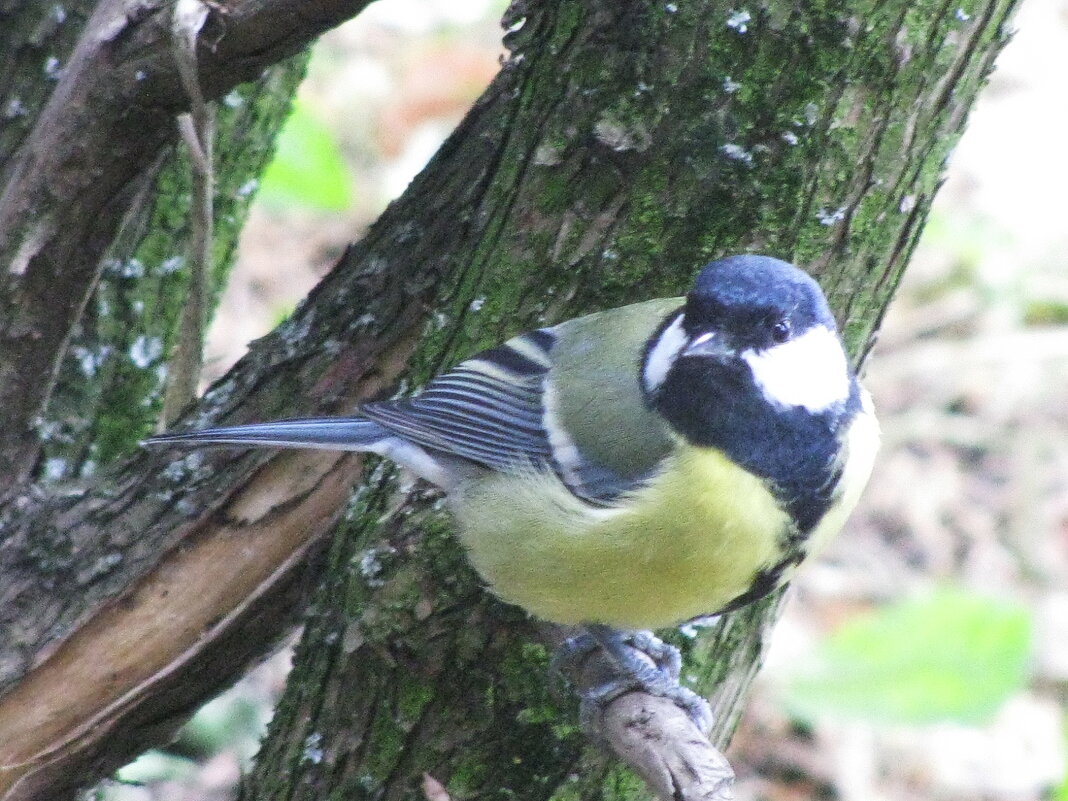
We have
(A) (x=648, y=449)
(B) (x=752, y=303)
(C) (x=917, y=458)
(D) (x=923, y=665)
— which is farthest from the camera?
(C) (x=917, y=458)

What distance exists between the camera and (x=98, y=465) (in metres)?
2.75

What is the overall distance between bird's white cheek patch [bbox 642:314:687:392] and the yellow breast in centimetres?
12

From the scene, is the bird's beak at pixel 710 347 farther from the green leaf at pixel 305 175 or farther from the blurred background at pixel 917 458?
the green leaf at pixel 305 175

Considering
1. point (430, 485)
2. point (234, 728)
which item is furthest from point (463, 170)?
point (234, 728)

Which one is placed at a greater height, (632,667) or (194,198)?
(194,198)

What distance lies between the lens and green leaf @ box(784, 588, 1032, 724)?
11.6 ft

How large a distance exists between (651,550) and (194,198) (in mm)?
1036

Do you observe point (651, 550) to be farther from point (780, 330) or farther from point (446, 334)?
point (446, 334)

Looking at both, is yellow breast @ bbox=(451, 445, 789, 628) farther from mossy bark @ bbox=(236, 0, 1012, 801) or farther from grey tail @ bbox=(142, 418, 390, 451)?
grey tail @ bbox=(142, 418, 390, 451)

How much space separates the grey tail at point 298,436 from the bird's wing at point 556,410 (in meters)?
0.06

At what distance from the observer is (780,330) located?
6.21 ft

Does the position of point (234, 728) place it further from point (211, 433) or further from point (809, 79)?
point (809, 79)

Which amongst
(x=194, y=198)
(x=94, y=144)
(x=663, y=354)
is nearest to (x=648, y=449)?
(x=663, y=354)

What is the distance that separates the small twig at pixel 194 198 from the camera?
2076mm
